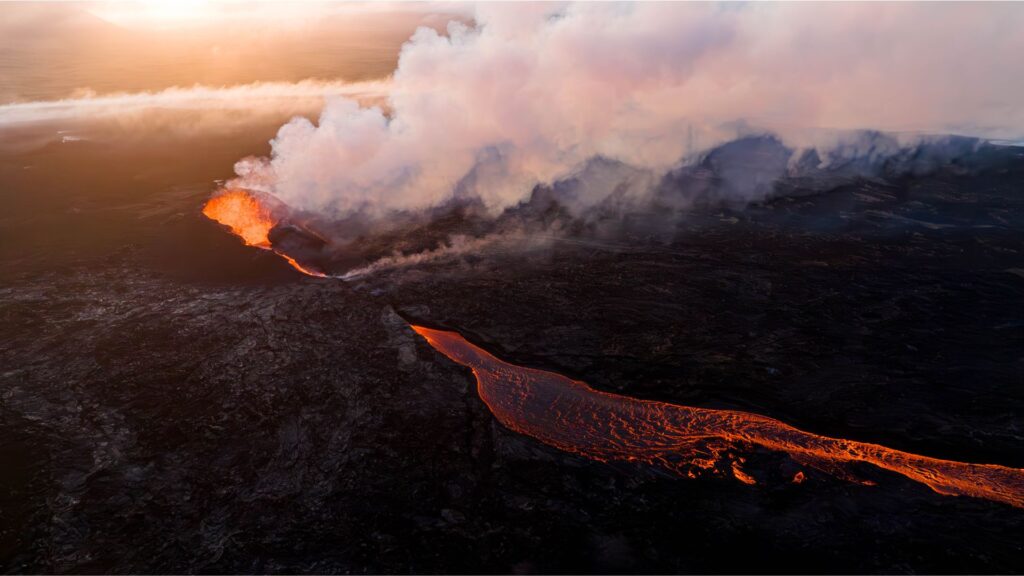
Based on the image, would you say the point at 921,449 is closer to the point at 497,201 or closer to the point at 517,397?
the point at 517,397

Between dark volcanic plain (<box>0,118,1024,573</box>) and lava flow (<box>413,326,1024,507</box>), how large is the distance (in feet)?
1.22

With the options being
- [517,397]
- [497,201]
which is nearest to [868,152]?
[497,201]

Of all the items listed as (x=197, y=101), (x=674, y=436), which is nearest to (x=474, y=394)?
→ (x=674, y=436)

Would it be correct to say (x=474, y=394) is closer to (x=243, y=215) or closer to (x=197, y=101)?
(x=243, y=215)

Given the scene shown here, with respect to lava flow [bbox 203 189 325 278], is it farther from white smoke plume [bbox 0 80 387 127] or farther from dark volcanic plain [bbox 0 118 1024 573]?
white smoke plume [bbox 0 80 387 127]

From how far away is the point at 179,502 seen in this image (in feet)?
32.2

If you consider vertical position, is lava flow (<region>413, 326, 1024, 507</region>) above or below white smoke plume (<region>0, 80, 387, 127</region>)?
below

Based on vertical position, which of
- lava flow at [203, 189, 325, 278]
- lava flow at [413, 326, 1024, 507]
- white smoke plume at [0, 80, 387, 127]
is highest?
white smoke plume at [0, 80, 387, 127]

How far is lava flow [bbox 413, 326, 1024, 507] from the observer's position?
35.1 feet

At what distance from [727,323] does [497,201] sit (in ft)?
42.0

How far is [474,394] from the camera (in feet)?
41.8

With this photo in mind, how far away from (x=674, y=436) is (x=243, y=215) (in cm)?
2030

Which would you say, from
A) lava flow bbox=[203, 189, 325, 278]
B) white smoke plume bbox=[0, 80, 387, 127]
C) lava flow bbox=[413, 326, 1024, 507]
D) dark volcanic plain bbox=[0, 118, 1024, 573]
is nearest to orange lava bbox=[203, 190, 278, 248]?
lava flow bbox=[203, 189, 325, 278]

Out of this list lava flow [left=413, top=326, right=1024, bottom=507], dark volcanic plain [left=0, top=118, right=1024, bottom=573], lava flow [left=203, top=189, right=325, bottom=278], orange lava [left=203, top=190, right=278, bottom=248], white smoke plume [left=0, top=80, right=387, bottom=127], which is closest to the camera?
dark volcanic plain [left=0, top=118, right=1024, bottom=573]
